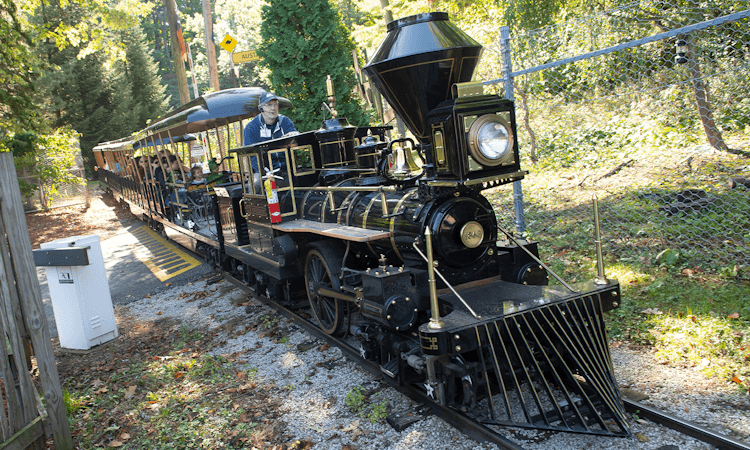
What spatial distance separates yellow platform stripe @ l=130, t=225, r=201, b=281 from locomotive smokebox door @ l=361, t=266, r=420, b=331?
6825 millimetres

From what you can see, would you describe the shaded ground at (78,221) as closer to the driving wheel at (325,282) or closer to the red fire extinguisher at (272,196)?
the red fire extinguisher at (272,196)

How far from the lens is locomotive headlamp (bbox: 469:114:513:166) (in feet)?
12.4

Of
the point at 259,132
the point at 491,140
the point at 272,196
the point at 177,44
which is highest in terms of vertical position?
the point at 177,44

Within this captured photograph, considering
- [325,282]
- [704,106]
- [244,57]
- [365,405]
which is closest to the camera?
[365,405]

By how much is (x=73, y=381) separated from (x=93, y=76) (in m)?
28.2

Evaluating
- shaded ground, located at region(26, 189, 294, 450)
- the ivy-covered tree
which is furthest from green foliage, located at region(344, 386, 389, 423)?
the ivy-covered tree

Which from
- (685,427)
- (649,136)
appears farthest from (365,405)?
(649,136)

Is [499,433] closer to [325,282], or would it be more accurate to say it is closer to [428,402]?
[428,402]

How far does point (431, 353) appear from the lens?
352 cm

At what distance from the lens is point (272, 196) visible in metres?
6.09

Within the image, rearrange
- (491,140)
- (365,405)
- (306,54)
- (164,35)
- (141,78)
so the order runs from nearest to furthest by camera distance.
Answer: (491,140)
(365,405)
(306,54)
(141,78)
(164,35)

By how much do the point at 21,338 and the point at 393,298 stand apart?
9.15 feet

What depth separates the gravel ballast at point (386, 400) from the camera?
3.51 meters

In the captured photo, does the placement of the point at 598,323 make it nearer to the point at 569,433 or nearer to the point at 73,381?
the point at 569,433
